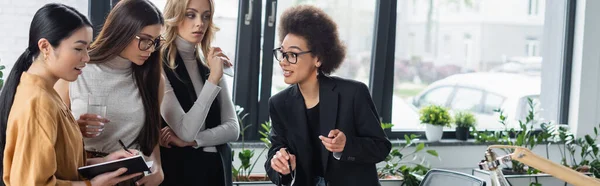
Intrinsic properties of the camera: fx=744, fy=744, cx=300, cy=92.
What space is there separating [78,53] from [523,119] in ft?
13.2

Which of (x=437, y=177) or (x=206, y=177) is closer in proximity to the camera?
(x=206, y=177)

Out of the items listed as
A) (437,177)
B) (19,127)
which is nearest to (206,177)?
(19,127)

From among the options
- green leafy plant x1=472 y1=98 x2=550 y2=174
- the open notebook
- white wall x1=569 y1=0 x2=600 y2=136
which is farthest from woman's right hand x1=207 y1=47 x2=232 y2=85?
white wall x1=569 y1=0 x2=600 y2=136

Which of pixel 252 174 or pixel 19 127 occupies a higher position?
pixel 19 127

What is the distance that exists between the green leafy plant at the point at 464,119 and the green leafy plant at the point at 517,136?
0.07m

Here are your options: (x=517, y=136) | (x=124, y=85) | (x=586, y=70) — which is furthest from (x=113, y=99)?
(x=586, y=70)

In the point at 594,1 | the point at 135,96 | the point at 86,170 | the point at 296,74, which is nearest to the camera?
the point at 86,170

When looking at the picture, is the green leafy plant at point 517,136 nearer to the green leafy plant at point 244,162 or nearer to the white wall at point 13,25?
the green leafy plant at point 244,162

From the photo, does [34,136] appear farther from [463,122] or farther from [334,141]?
[463,122]

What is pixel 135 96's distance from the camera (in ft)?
8.55

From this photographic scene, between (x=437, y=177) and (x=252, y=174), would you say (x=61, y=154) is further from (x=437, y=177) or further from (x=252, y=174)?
(x=252, y=174)

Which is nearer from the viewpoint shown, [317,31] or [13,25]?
[317,31]

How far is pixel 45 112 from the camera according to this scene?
2.08m

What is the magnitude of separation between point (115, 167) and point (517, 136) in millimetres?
3615
